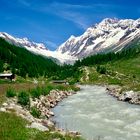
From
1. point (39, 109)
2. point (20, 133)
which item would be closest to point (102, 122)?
point (39, 109)

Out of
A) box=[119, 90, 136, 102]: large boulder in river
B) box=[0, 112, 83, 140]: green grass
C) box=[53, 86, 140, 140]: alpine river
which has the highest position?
box=[119, 90, 136, 102]: large boulder in river

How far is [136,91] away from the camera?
8306 centimetres

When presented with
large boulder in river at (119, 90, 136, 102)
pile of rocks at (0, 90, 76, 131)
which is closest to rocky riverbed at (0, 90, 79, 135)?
pile of rocks at (0, 90, 76, 131)

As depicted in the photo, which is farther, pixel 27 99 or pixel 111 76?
pixel 111 76

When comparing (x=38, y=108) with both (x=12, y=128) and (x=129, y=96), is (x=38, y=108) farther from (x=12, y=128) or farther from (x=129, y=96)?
(x=129, y=96)

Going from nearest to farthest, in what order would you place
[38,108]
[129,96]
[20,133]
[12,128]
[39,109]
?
[20,133], [12,128], [39,109], [38,108], [129,96]

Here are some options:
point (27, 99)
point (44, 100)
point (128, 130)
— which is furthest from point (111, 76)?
point (128, 130)

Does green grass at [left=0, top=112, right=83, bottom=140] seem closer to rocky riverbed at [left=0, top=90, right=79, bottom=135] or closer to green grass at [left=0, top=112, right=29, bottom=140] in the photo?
green grass at [left=0, top=112, right=29, bottom=140]

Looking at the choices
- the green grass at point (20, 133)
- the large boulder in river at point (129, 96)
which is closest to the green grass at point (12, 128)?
the green grass at point (20, 133)

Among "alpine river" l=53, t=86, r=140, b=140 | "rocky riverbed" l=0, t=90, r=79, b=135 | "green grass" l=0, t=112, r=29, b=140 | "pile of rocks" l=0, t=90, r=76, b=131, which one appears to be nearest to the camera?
"green grass" l=0, t=112, r=29, b=140

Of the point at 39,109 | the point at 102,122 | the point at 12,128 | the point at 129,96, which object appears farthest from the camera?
the point at 129,96

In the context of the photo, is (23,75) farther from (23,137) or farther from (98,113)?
(23,137)

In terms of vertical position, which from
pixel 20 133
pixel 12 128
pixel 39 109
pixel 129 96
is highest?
pixel 129 96

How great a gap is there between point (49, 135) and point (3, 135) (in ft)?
14.5
